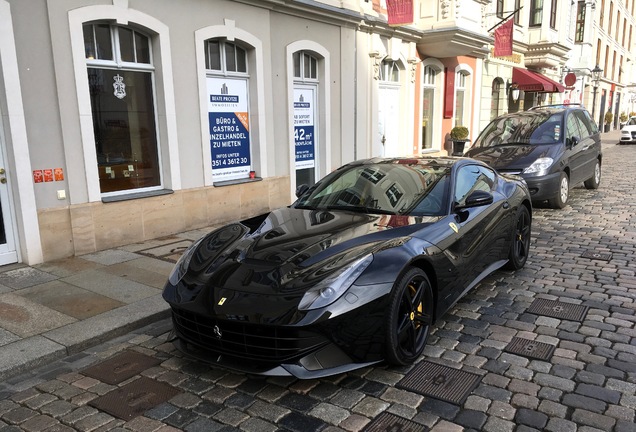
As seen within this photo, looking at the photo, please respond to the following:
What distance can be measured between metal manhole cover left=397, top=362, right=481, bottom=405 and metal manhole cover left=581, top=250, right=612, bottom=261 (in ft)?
12.5

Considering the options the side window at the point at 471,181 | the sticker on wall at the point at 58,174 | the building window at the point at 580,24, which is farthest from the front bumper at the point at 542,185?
the building window at the point at 580,24

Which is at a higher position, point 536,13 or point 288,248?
point 536,13

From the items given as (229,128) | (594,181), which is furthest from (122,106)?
(594,181)

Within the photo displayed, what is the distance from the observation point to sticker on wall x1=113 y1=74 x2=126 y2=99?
23.8 ft

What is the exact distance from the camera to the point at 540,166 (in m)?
8.95

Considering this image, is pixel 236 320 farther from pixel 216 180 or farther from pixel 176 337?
pixel 216 180

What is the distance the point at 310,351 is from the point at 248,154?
21.7 feet

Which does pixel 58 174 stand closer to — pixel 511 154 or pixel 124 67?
pixel 124 67

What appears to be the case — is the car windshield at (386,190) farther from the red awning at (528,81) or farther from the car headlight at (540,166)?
the red awning at (528,81)

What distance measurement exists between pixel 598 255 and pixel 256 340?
522 cm

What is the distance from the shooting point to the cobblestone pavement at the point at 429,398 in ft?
9.80

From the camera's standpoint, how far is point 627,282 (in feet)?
17.6

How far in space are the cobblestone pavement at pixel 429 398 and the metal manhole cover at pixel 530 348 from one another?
0.07 metres

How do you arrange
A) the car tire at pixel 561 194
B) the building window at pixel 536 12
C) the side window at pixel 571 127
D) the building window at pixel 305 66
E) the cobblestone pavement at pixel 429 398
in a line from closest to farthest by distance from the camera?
1. the cobblestone pavement at pixel 429 398
2. the car tire at pixel 561 194
3. the side window at pixel 571 127
4. the building window at pixel 305 66
5. the building window at pixel 536 12
